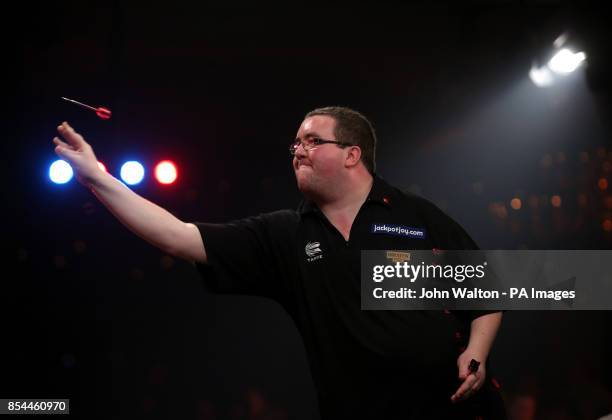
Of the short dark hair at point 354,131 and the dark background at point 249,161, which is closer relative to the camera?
the short dark hair at point 354,131

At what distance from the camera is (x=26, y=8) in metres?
3.66

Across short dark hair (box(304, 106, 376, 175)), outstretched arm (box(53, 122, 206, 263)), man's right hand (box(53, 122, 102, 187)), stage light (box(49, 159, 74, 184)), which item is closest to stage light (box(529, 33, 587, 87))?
short dark hair (box(304, 106, 376, 175))

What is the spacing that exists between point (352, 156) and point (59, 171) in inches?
82.1

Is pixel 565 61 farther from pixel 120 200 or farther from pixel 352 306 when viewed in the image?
pixel 120 200

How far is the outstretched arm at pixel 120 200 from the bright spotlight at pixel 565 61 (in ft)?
10.7

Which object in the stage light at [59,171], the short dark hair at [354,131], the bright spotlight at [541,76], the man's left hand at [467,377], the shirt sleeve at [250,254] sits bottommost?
the man's left hand at [467,377]

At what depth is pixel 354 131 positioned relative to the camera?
227 centimetres

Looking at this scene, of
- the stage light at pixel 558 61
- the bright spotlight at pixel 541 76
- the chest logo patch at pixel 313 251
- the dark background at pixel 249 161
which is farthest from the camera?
the bright spotlight at pixel 541 76

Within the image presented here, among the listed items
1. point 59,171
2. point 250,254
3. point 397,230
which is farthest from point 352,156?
point 59,171

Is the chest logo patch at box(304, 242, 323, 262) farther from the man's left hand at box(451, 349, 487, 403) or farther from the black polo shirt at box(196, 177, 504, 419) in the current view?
the man's left hand at box(451, 349, 487, 403)

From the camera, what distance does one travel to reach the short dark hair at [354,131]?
7.34 ft

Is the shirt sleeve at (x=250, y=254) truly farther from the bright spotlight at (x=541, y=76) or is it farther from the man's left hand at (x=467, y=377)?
the bright spotlight at (x=541, y=76)

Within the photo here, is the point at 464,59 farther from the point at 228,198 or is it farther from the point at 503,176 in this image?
the point at 228,198

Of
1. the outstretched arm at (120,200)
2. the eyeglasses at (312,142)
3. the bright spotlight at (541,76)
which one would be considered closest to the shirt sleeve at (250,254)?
the outstretched arm at (120,200)
